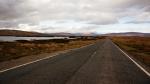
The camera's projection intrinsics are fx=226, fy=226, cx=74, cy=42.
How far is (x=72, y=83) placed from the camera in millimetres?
8406

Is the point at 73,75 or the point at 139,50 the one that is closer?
the point at 73,75

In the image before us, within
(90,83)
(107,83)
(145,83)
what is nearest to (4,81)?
(90,83)

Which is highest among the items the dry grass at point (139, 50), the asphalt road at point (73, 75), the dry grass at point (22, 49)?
the asphalt road at point (73, 75)

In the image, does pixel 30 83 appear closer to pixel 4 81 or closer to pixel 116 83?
pixel 4 81

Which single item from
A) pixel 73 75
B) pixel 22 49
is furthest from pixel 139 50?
pixel 73 75

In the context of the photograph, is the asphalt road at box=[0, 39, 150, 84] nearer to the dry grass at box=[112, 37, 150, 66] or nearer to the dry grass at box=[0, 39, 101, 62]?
the dry grass at box=[112, 37, 150, 66]

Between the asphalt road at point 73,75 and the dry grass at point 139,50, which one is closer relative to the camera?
the asphalt road at point 73,75

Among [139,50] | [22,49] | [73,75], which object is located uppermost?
[73,75]

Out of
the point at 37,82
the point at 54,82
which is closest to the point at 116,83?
the point at 54,82

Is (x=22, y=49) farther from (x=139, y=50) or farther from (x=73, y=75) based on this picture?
(x=73, y=75)

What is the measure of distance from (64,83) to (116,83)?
2.02 metres

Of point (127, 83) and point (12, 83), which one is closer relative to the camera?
point (12, 83)

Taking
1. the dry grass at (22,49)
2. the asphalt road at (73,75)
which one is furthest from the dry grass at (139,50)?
the dry grass at (22,49)

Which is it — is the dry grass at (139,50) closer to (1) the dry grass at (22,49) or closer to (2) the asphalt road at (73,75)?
(2) the asphalt road at (73,75)
